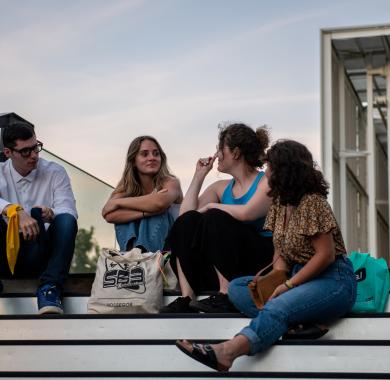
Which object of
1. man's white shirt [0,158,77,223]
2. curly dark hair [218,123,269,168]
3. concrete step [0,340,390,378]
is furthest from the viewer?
man's white shirt [0,158,77,223]

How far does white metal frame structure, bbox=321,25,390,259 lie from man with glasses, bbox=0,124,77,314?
4.31 m

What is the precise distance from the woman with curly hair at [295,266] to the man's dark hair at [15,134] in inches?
65.8

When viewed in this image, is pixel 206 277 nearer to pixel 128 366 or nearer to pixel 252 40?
pixel 128 366

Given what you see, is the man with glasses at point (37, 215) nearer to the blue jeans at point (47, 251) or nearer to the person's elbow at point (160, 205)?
the blue jeans at point (47, 251)

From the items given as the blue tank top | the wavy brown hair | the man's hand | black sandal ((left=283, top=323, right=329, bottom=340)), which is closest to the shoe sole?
the man's hand

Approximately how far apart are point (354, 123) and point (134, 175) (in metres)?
5.98

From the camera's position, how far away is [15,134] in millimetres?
6238

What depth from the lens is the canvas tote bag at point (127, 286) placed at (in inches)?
222

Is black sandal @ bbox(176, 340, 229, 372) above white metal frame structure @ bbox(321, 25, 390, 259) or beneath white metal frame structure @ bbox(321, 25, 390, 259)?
beneath

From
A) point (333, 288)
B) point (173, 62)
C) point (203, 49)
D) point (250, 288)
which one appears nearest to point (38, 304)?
point (250, 288)

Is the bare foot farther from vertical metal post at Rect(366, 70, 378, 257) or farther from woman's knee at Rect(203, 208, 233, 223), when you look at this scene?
vertical metal post at Rect(366, 70, 378, 257)

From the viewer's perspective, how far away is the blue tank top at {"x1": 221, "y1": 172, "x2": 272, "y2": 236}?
572 cm

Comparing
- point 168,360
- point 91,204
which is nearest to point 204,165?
point 168,360

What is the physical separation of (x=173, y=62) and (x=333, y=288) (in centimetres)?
650
